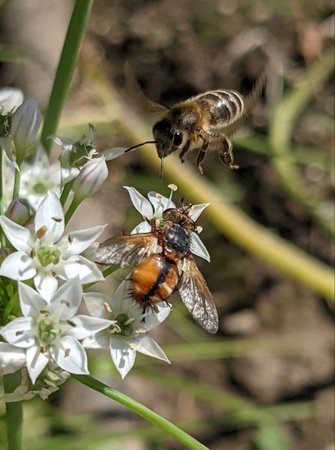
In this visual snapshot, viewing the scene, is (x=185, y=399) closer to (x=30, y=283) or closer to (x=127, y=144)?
(x=127, y=144)

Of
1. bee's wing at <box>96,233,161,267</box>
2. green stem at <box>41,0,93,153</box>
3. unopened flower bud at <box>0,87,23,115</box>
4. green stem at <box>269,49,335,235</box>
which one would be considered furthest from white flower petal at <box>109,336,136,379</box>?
green stem at <box>269,49,335,235</box>

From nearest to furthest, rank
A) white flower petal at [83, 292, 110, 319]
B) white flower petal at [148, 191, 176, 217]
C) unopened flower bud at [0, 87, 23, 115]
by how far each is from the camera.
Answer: white flower petal at [83, 292, 110, 319], white flower petal at [148, 191, 176, 217], unopened flower bud at [0, 87, 23, 115]

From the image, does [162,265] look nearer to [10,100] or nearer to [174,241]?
[174,241]

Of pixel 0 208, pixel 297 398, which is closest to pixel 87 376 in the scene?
pixel 0 208

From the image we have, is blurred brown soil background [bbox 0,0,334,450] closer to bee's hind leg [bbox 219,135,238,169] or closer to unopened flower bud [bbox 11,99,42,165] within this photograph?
bee's hind leg [bbox 219,135,238,169]

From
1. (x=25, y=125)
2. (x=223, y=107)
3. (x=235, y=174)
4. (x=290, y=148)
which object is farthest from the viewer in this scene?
(x=235, y=174)

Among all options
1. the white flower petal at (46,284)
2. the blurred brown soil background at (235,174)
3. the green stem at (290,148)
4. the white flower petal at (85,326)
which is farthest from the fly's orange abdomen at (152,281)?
the green stem at (290,148)

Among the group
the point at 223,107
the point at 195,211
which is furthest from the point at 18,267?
the point at 223,107
